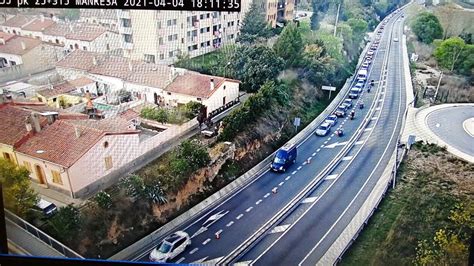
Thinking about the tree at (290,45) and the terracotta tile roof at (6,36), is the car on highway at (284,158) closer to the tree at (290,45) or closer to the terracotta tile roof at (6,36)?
the tree at (290,45)

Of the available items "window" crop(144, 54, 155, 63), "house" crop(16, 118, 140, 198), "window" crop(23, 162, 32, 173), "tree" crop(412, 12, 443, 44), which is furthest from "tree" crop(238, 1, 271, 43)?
"window" crop(23, 162, 32, 173)

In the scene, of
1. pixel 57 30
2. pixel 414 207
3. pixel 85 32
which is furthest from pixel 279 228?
pixel 57 30

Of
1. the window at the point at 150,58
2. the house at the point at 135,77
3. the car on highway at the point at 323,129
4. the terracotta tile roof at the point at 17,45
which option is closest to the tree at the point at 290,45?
the car on highway at the point at 323,129

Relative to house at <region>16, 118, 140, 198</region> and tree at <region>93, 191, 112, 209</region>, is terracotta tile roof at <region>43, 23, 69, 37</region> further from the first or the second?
tree at <region>93, 191, 112, 209</region>

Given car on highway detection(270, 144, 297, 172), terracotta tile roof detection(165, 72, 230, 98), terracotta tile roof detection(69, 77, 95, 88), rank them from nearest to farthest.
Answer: terracotta tile roof detection(69, 77, 95, 88) → terracotta tile roof detection(165, 72, 230, 98) → car on highway detection(270, 144, 297, 172)

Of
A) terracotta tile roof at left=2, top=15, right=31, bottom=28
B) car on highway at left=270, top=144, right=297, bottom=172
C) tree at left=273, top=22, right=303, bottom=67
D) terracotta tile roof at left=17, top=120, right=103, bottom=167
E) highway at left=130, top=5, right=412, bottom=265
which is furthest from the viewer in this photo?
tree at left=273, top=22, right=303, bottom=67

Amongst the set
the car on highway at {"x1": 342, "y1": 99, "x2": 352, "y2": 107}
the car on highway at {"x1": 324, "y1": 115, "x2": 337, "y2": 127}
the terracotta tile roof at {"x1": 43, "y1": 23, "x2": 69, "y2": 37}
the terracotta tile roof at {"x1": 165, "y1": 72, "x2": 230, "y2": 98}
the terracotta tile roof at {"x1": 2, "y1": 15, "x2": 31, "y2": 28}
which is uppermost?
the terracotta tile roof at {"x1": 2, "y1": 15, "x2": 31, "y2": 28}
